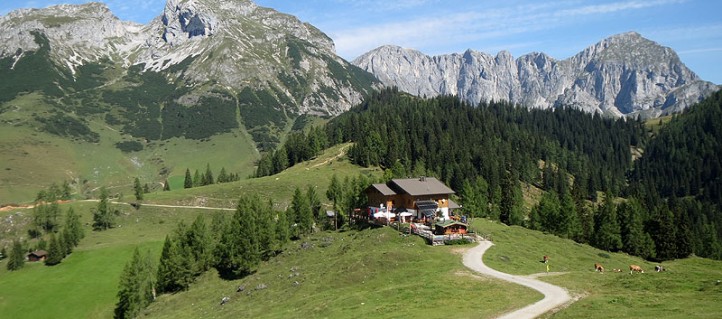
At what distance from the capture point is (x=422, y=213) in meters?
90.2

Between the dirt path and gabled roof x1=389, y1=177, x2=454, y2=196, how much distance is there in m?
23.6

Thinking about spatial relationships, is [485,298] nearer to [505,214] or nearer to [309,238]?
[309,238]

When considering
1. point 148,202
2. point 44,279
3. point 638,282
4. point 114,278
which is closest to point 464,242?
point 638,282

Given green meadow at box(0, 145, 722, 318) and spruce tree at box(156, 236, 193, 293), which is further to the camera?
spruce tree at box(156, 236, 193, 293)

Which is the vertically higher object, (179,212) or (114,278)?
(179,212)

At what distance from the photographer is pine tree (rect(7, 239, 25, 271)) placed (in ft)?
378

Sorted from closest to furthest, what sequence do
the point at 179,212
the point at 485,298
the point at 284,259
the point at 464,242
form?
the point at 485,298
the point at 464,242
the point at 284,259
the point at 179,212

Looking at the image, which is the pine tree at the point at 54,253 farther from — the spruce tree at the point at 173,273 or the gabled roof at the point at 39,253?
the spruce tree at the point at 173,273

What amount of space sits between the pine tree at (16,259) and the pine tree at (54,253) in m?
5.72

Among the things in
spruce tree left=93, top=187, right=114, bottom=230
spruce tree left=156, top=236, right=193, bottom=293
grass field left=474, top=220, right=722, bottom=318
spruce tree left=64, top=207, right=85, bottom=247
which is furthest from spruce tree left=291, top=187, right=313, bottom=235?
spruce tree left=93, top=187, right=114, bottom=230

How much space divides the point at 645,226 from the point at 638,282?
67.9 meters

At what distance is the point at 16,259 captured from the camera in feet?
379

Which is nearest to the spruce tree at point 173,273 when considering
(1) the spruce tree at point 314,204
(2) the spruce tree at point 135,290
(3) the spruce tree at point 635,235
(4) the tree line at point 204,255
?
(4) the tree line at point 204,255

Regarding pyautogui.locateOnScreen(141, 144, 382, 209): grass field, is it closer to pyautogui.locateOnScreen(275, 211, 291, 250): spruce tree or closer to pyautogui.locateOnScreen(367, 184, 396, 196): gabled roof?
pyautogui.locateOnScreen(367, 184, 396, 196): gabled roof
